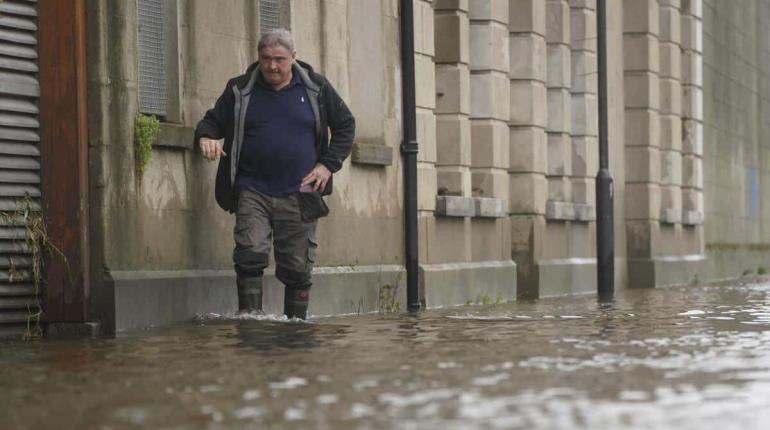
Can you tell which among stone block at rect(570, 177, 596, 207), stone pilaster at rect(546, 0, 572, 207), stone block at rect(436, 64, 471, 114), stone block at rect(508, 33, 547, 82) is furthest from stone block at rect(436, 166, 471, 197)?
stone block at rect(570, 177, 596, 207)

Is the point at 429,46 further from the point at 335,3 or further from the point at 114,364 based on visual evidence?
the point at 114,364

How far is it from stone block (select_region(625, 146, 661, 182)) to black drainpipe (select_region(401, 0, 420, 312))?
8.72m

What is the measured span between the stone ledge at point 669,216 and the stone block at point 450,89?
24.1ft

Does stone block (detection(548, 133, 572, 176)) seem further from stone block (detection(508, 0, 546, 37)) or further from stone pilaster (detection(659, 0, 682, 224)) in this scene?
stone pilaster (detection(659, 0, 682, 224))

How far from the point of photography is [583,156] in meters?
22.0

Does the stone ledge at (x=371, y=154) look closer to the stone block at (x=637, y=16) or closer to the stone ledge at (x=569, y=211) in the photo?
the stone ledge at (x=569, y=211)

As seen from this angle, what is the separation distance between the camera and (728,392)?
6.75m

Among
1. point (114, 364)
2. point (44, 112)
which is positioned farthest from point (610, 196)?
point (114, 364)

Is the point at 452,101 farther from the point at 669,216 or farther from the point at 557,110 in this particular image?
the point at 669,216

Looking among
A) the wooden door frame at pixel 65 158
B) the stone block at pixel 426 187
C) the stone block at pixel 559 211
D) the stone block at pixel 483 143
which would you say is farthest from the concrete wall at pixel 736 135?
the wooden door frame at pixel 65 158

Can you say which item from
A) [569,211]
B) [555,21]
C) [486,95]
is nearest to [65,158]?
[486,95]

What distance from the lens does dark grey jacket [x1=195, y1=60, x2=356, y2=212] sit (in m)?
12.0

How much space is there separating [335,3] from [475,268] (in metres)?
3.73

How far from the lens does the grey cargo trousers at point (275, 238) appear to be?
11867mm
